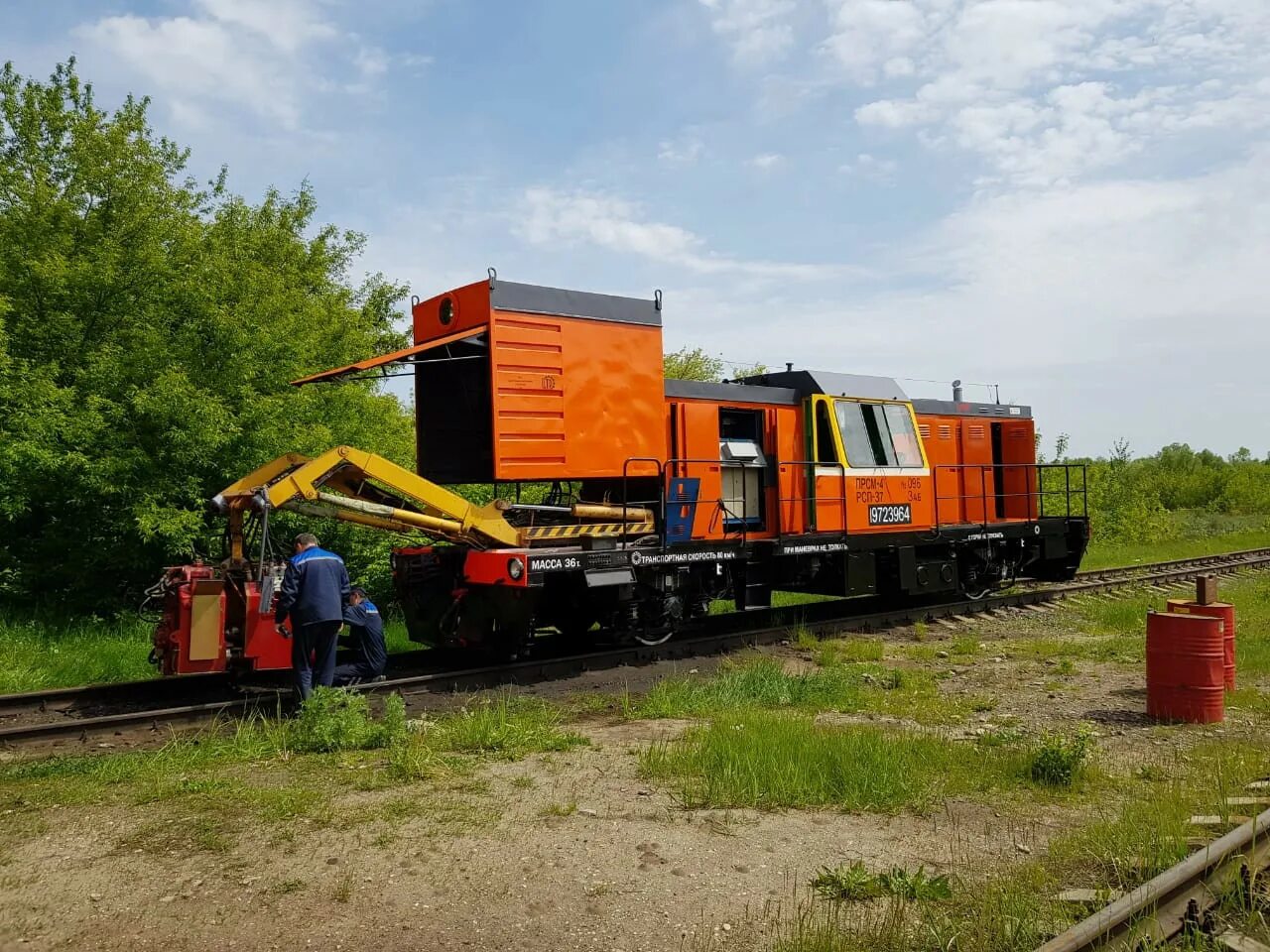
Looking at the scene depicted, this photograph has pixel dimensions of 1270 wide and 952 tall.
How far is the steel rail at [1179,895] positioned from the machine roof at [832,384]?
331 inches

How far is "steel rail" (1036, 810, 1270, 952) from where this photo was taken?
344 centimetres

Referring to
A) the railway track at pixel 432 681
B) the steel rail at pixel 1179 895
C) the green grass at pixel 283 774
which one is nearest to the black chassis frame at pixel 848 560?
the railway track at pixel 432 681

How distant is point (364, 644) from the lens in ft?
28.6

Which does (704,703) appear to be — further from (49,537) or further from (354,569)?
(49,537)

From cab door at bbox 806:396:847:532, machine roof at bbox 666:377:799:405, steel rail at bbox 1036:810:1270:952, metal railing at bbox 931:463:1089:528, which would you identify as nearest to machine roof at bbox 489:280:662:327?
machine roof at bbox 666:377:799:405

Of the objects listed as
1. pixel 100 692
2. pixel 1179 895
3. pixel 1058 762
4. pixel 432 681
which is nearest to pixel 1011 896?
pixel 1179 895

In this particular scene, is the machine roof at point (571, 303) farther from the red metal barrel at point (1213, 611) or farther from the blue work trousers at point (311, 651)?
the red metal barrel at point (1213, 611)

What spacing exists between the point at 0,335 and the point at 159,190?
15.4 feet

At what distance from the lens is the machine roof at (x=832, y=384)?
1235cm

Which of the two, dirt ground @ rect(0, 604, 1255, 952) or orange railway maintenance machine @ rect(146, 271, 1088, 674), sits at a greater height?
orange railway maintenance machine @ rect(146, 271, 1088, 674)

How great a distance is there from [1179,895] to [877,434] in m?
9.46

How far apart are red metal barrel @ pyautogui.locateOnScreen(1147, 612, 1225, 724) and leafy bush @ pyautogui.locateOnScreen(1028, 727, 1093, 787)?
181 cm

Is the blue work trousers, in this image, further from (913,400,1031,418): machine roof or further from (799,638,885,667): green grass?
(913,400,1031,418): machine roof

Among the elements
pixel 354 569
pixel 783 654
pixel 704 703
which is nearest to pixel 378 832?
pixel 704 703
